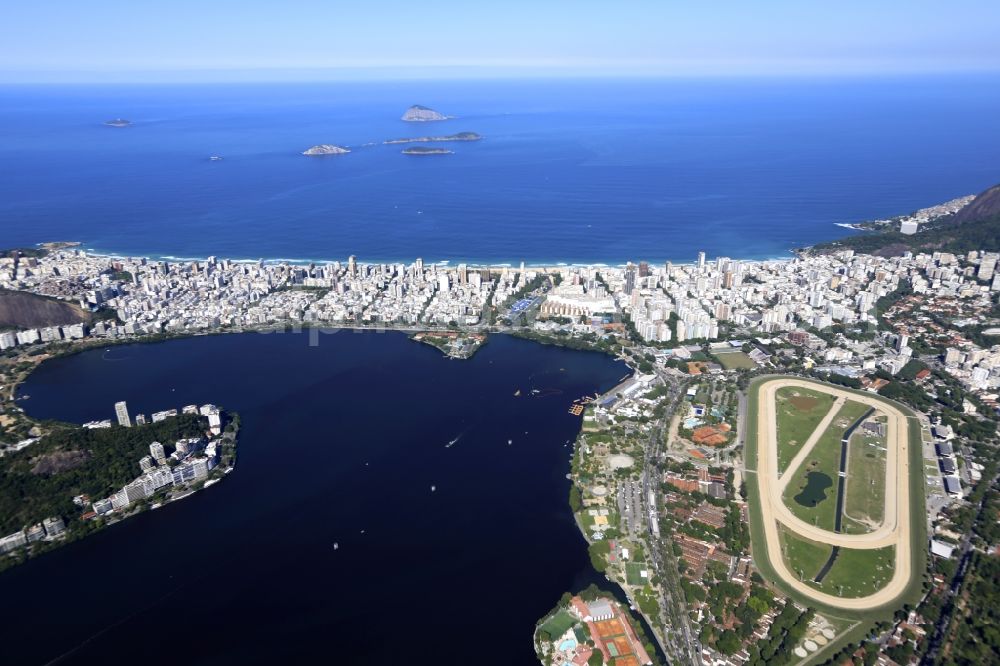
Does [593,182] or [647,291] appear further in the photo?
[593,182]

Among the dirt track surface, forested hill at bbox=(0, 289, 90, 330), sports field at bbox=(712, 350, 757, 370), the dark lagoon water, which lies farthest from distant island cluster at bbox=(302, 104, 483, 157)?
the dirt track surface

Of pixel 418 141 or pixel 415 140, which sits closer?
pixel 418 141

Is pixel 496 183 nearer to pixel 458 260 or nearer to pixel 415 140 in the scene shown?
pixel 458 260

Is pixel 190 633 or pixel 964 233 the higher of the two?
pixel 964 233

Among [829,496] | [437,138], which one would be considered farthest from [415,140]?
[829,496]

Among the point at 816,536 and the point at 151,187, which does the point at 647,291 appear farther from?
the point at 151,187

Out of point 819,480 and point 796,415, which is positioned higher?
point 796,415

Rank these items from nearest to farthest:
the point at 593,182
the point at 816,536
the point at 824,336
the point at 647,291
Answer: the point at 816,536 → the point at 824,336 → the point at 647,291 → the point at 593,182

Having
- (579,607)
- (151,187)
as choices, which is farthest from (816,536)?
(151,187)
